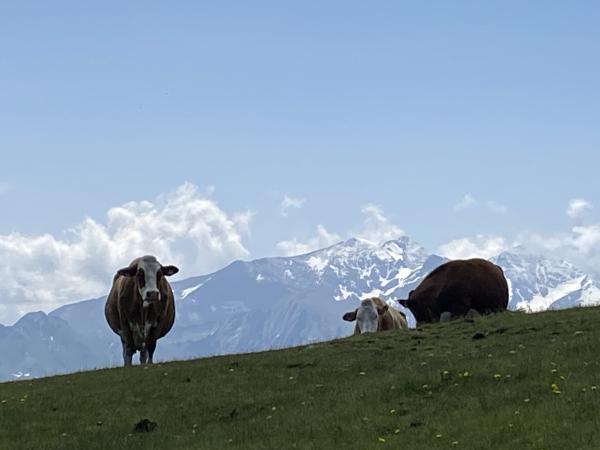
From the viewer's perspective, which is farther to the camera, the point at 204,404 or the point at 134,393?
the point at 134,393

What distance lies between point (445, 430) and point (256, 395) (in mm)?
5838

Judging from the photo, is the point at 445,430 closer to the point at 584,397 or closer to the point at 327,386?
the point at 584,397

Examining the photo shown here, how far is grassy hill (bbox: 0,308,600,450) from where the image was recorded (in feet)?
50.5

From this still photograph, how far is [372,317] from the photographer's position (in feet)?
121

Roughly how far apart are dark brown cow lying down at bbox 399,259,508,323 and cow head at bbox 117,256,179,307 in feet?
27.2

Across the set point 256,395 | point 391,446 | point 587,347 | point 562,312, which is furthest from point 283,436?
point 562,312

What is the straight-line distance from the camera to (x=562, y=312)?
27.9 meters

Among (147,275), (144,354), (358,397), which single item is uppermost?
(147,275)

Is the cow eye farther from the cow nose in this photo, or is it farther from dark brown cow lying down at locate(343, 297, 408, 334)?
dark brown cow lying down at locate(343, 297, 408, 334)

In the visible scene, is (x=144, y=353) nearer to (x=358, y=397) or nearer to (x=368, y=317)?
(x=368, y=317)

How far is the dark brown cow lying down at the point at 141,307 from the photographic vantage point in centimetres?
3066

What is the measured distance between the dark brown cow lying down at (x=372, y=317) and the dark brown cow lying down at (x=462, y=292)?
350 cm

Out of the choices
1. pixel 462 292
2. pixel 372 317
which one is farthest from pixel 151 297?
pixel 372 317

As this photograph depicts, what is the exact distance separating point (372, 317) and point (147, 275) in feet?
31.8
